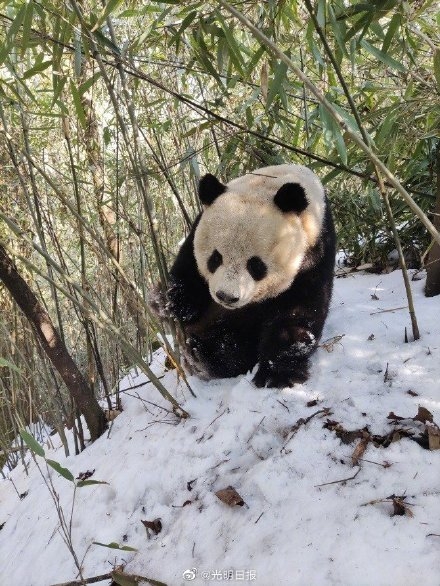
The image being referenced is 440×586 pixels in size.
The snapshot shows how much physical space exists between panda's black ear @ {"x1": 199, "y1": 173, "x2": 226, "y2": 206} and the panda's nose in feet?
1.73

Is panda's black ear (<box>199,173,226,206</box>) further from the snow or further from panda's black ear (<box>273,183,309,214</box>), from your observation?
the snow

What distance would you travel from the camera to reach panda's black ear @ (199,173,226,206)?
2.21m

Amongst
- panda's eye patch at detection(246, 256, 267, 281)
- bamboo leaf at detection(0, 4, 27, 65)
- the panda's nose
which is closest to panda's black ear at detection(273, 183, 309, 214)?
panda's eye patch at detection(246, 256, 267, 281)

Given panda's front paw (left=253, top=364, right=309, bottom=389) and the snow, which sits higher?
panda's front paw (left=253, top=364, right=309, bottom=389)

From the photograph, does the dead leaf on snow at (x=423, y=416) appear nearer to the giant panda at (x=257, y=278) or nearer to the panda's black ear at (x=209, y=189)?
the giant panda at (x=257, y=278)

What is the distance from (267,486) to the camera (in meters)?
1.51

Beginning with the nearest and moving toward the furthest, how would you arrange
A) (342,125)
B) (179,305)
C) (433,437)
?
(342,125), (433,437), (179,305)

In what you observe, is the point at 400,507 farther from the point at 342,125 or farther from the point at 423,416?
the point at 342,125

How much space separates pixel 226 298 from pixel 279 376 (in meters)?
0.40

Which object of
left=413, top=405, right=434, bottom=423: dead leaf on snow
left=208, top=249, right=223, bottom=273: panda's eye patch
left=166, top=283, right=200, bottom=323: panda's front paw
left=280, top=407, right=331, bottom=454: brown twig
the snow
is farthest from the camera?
left=166, top=283, right=200, bottom=323: panda's front paw

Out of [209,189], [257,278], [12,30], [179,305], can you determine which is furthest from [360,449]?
[12,30]

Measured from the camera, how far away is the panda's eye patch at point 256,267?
2090mm

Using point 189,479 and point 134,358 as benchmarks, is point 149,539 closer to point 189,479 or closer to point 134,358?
point 189,479

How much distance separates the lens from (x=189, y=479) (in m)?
1.74
